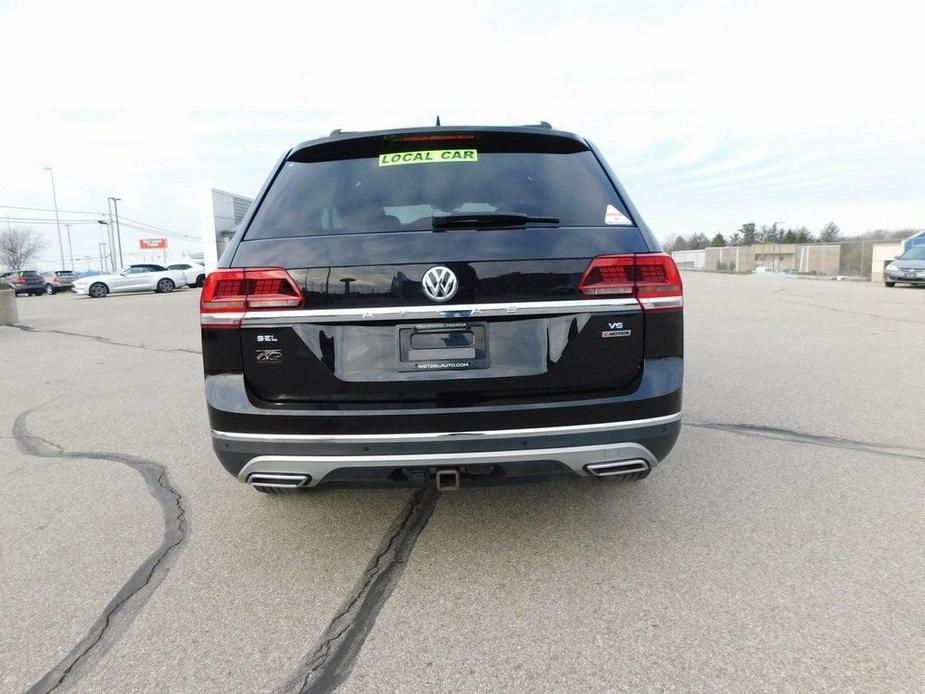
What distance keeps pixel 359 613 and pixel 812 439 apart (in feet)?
11.5

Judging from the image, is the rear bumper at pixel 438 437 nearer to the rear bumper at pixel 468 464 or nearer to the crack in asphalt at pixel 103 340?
the rear bumper at pixel 468 464

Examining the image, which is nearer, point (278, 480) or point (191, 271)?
point (278, 480)

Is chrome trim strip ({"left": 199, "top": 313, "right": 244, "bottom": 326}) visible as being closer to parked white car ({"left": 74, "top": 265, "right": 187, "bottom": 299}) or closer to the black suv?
the black suv

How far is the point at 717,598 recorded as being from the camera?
2400 mm

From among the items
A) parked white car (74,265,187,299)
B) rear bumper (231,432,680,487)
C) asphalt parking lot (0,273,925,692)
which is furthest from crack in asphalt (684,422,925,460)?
parked white car (74,265,187,299)

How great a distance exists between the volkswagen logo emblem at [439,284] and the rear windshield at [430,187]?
24 cm

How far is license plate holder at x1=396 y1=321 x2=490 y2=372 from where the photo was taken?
2.36 metres

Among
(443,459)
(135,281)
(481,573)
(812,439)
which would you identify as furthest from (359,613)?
(135,281)

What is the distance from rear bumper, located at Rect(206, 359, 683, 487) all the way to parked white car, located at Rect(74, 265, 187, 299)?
31248mm

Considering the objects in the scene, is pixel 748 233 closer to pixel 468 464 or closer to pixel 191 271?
pixel 191 271

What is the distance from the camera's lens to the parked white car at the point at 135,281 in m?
29.0

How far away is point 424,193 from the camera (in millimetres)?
2676

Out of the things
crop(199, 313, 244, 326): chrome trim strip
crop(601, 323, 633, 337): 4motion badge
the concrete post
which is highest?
crop(199, 313, 244, 326): chrome trim strip

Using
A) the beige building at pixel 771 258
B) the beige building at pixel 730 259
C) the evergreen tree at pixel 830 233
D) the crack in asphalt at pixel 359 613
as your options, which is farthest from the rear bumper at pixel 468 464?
the evergreen tree at pixel 830 233
